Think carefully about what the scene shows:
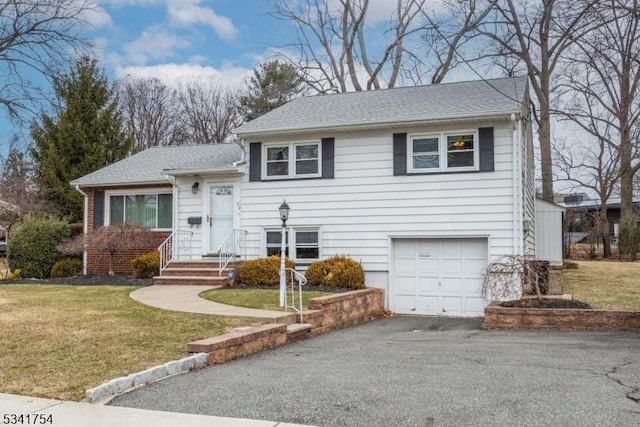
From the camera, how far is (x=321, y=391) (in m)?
5.33

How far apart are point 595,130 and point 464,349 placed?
23026mm

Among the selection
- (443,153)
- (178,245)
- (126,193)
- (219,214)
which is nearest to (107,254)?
(126,193)

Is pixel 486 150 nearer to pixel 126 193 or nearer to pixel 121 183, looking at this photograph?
pixel 121 183

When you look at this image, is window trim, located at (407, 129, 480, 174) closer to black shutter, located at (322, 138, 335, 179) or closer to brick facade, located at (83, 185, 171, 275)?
black shutter, located at (322, 138, 335, 179)

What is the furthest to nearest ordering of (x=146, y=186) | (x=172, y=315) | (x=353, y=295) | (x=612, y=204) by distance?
(x=612, y=204) → (x=146, y=186) → (x=353, y=295) → (x=172, y=315)

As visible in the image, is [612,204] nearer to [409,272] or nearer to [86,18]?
[409,272]

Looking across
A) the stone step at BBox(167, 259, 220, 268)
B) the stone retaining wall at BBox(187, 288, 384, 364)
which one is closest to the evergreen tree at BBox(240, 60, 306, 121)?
the stone step at BBox(167, 259, 220, 268)

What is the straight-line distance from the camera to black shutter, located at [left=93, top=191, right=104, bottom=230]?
18.0 metres

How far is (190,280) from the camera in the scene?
14.1m

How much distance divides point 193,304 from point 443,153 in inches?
273

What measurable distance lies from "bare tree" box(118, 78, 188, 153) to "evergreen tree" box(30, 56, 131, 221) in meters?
9.96

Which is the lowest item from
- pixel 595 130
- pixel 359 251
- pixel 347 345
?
pixel 347 345

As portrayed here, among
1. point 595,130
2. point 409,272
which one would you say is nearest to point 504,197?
point 409,272

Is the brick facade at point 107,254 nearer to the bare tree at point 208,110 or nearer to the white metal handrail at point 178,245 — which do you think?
the white metal handrail at point 178,245
